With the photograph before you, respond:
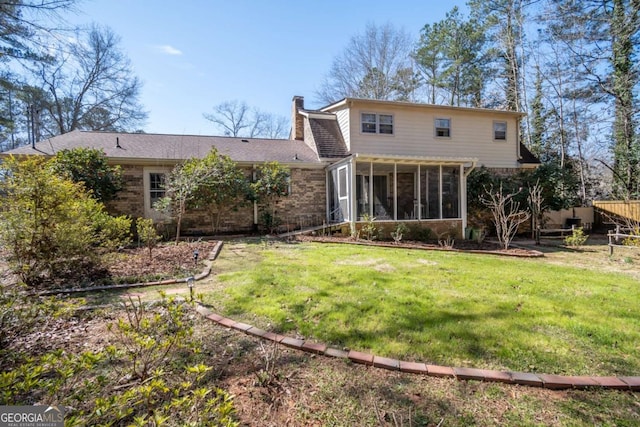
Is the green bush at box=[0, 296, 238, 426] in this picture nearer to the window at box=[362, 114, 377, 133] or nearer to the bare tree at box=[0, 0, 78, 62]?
the bare tree at box=[0, 0, 78, 62]

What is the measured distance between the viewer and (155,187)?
36.5 ft

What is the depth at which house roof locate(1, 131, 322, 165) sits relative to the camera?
427 inches

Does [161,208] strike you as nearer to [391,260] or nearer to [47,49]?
[47,49]

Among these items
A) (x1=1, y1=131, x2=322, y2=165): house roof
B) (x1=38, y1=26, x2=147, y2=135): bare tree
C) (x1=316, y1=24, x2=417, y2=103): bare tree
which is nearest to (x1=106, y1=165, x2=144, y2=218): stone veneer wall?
(x1=1, y1=131, x2=322, y2=165): house roof

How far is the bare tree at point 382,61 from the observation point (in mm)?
22031

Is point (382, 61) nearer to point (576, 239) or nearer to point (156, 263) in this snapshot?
point (576, 239)

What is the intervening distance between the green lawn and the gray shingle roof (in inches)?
290

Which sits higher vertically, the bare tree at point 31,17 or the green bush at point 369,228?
the bare tree at point 31,17

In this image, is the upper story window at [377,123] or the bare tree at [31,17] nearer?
the bare tree at [31,17]

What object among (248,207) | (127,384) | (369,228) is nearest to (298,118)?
(248,207)

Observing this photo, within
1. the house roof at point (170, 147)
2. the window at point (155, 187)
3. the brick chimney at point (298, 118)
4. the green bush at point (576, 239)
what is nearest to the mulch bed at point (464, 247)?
the green bush at point (576, 239)

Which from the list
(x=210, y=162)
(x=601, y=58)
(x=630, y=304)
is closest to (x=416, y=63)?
(x=601, y=58)

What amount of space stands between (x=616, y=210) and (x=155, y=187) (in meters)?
20.6

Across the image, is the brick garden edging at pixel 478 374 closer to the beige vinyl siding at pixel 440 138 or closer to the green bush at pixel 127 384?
the green bush at pixel 127 384
